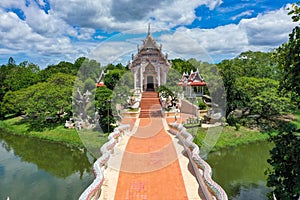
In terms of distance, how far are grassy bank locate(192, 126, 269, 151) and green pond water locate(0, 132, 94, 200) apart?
7921 millimetres

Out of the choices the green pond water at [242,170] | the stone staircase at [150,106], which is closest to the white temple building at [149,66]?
the stone staircase at [150,106]

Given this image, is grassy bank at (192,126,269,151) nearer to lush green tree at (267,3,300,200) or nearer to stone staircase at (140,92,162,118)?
stone staircase at (140,92,162,118)

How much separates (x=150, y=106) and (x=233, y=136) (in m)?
6.48

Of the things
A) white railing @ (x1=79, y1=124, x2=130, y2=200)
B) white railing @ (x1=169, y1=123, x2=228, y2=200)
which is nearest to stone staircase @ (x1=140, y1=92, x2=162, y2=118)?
white railing @ (x1=79, y1=124, x2=130, y2=200)

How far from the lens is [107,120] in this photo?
16656 millimetres

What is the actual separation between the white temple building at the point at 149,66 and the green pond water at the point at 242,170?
9127mm

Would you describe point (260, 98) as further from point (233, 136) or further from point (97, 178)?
point (97, 178)

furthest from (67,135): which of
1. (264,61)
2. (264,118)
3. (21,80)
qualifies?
(264,61)

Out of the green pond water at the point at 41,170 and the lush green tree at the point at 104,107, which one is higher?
the lush green tree at the point at 104,107

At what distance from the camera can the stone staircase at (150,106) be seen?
16.7 m

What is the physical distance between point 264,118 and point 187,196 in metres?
17.4

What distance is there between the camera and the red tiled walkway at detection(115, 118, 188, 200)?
20.1ft

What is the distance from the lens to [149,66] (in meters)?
22.4

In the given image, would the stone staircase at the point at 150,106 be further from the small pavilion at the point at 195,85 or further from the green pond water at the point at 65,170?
the green pond water at the point at 65,170
